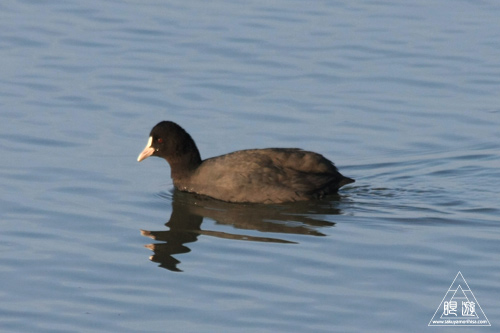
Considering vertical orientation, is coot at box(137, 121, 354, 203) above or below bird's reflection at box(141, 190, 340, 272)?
above

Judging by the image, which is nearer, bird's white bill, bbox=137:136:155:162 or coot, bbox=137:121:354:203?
coot, bbox=137:121:354:203

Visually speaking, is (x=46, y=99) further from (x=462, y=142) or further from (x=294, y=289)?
(x=294, y=289)

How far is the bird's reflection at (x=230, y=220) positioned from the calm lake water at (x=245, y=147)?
40 millimetres

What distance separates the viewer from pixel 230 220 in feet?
40.9

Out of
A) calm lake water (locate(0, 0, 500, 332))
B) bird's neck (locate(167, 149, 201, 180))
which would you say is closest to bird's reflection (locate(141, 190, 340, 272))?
calm lake water (locate(0, 0, 500, 332))

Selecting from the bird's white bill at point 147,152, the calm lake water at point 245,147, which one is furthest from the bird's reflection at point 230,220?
→ the bird's white bill at point 147,152

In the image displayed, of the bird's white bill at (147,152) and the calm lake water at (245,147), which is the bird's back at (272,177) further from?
the bird's white bill at (147,152)

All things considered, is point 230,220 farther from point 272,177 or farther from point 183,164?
point 183,164

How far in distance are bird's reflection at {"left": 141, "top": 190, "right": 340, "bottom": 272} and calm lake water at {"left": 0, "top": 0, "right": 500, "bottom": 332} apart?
40mm

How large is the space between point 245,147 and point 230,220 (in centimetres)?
268

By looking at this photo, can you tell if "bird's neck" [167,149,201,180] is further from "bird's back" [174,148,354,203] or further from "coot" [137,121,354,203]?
"bird's back" [174,148,354,203]

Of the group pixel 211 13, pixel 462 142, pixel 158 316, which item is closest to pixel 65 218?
pixel 158 316

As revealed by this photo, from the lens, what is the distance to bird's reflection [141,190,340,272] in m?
11.5

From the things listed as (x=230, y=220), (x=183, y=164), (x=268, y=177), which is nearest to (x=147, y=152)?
(x=183, y=164)
